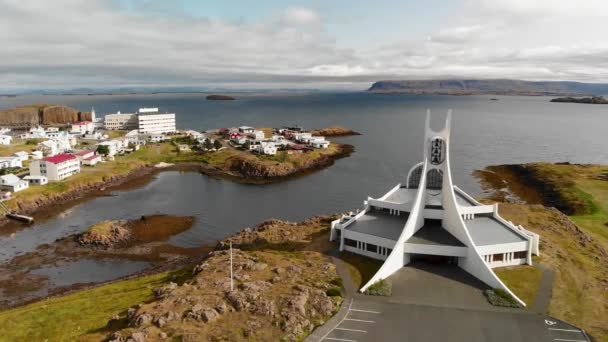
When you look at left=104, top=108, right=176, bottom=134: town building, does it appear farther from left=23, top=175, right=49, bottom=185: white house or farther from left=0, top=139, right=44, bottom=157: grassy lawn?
left=23, top=175, right=49, bottom=185: white house

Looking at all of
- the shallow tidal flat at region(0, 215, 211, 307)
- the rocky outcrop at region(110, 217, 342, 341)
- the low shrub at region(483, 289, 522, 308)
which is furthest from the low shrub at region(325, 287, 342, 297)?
the shallow tidal flat at region(0, 215, 211, 307)

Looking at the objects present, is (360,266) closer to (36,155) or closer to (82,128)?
(36,155)

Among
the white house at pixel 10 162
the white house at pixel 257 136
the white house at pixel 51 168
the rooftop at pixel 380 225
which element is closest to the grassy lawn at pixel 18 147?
the white house at pixel 10 162

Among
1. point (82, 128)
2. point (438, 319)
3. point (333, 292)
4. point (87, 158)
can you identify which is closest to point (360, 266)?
point (333, 292)

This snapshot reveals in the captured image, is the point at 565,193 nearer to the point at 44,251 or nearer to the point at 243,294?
the point at 243,294

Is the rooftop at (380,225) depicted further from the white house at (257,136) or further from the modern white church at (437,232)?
the white house at (257,136)

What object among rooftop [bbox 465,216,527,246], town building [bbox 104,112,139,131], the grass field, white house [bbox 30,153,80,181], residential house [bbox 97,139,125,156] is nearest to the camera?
the grass field
